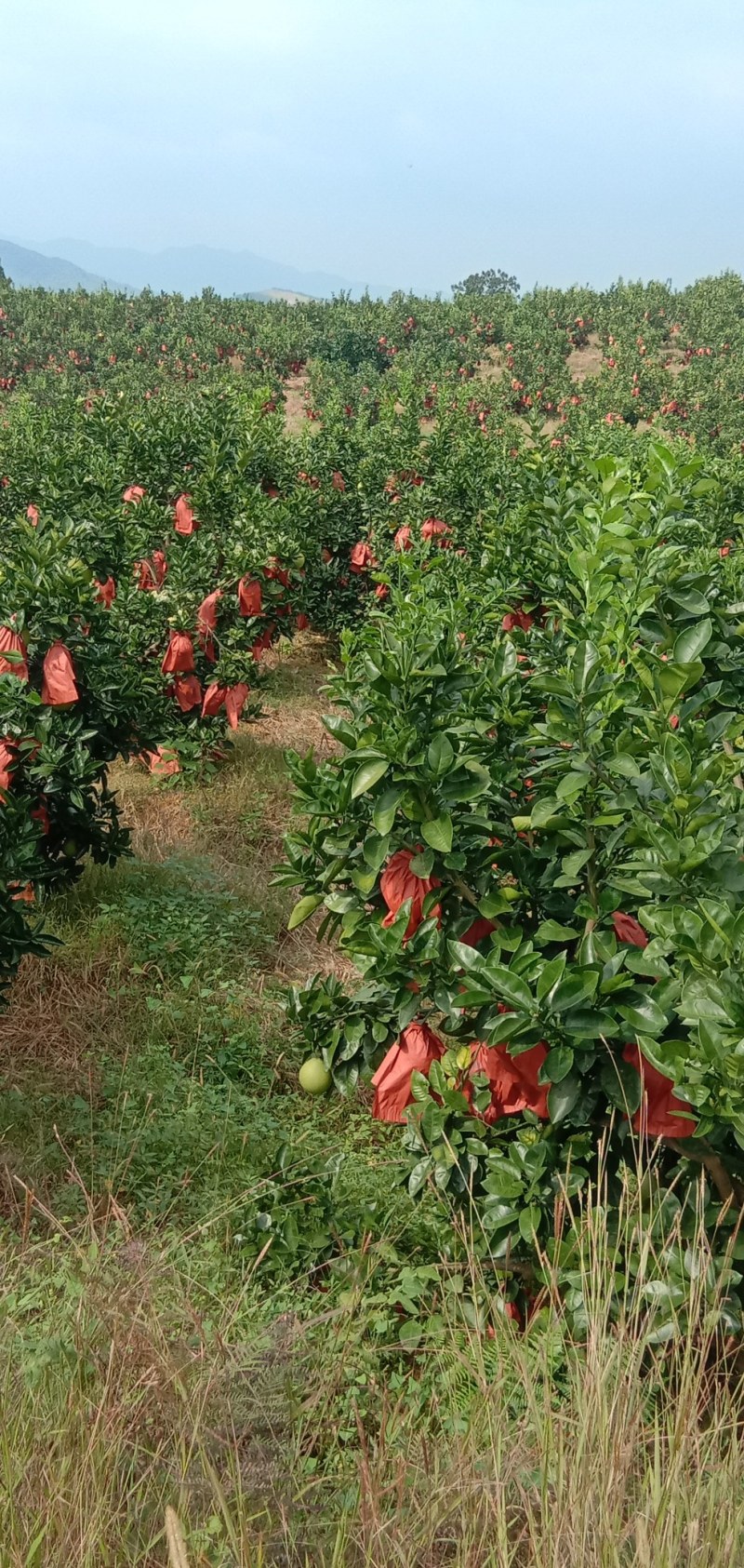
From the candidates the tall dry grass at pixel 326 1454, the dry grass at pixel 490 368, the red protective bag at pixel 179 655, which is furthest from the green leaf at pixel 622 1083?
the dry grass at pixel 490 368

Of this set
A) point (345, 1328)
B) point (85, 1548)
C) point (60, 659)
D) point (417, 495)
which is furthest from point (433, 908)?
point (417, 495)

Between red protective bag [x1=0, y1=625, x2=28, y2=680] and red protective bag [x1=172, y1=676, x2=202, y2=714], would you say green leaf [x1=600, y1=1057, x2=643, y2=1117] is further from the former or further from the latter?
red protective bag [x1=172, y1=676, x2=202, y2=714]

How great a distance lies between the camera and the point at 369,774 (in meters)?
2.07

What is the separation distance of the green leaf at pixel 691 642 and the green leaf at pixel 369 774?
22.7 inches

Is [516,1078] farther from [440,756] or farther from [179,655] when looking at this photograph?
[179,655]

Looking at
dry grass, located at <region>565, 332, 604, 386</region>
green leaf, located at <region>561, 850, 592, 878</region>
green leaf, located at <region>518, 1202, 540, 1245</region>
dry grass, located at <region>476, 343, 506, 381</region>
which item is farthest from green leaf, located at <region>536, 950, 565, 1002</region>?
dry grass, located at <region>565, 332, 604, 386</region>

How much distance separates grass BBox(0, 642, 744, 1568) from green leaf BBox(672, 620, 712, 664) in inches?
38.9

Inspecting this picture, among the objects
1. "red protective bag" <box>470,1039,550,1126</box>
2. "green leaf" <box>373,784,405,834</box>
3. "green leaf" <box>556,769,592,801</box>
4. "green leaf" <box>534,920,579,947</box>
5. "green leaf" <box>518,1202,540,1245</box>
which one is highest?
"green leaf" <box>556,769,592,801</box>

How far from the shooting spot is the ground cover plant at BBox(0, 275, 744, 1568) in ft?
4.79

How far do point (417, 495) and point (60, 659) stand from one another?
560cm

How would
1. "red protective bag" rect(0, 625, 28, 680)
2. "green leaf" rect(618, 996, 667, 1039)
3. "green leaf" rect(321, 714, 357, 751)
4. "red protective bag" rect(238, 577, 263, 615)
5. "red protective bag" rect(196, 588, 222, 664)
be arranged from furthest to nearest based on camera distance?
"red protective bag" rect(238, 577, 263, 615) < "red protective bag" rect(196, 588, 222, 664) < "red protective bag" rect(0, 625, 28, 680) < "green leaf" rect(321, 714, 357, 751) < "green leaf" rect(618, 996, 667, 1039)

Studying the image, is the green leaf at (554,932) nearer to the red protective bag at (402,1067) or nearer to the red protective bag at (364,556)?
the red protective bag at (402,1067)

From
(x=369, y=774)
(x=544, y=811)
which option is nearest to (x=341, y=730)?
(x=369, y=774)

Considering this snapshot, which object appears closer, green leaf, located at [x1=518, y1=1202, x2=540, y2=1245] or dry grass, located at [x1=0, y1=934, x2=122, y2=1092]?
green leaf, located at [x1=518, y1=1202, x2=540, y2=1245]
